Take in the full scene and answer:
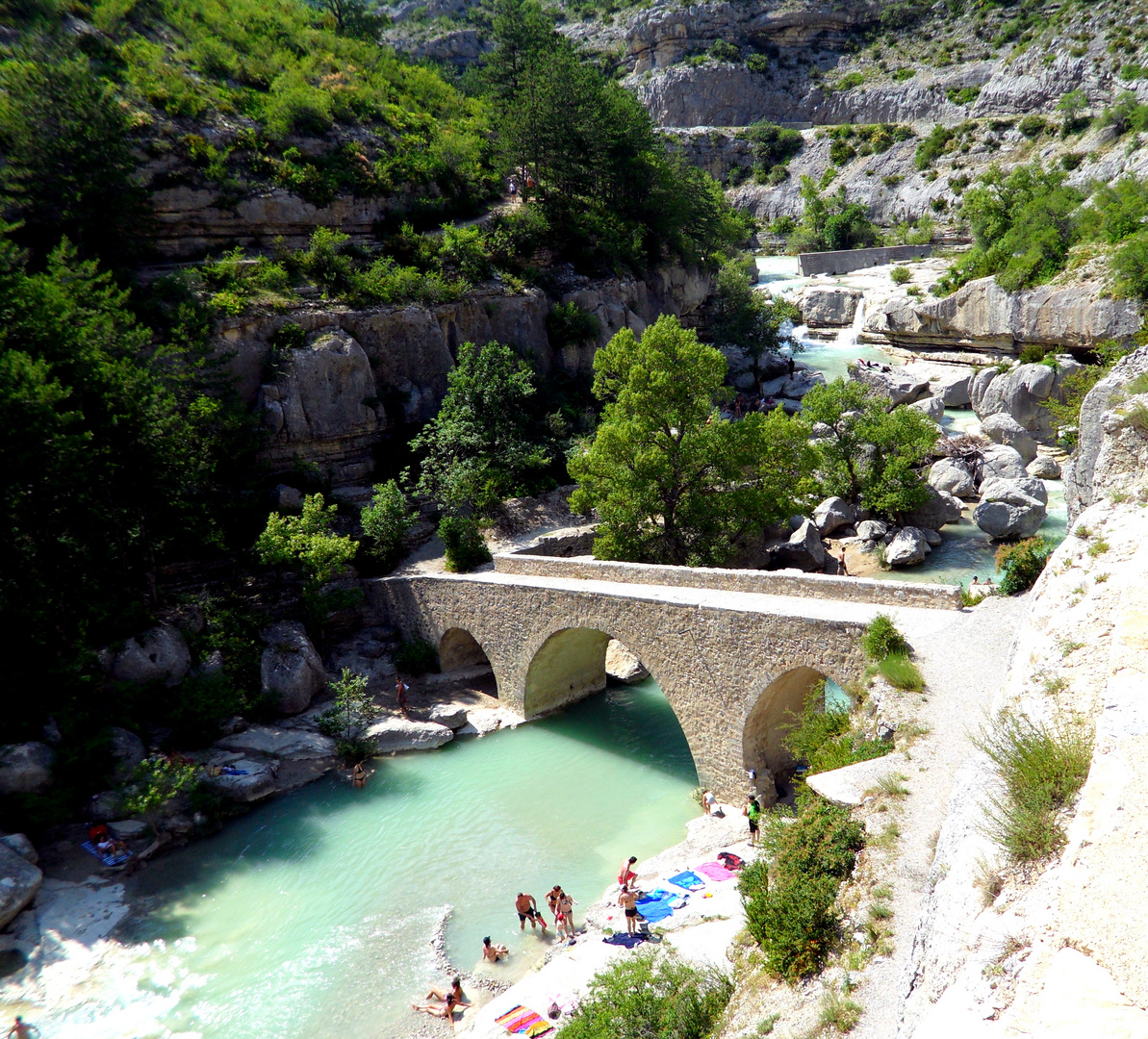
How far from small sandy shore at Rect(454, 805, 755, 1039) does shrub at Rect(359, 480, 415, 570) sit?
13659 millimetres

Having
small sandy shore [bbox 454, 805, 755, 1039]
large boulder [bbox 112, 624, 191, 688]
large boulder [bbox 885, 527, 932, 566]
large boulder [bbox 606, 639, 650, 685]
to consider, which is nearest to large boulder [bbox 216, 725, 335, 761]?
large boulder [bbox 112, 624, 191, 688]

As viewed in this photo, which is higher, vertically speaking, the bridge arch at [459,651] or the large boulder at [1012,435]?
the large boulder at [1012,435]

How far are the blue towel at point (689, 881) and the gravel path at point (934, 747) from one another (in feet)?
16.7

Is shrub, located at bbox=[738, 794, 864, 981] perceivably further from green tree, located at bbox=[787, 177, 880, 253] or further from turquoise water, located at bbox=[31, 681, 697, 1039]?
green tree, located at bbox=[787, 177, 880, 253]

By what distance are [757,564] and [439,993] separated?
52.7 ft

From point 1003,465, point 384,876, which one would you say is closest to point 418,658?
point 384,876

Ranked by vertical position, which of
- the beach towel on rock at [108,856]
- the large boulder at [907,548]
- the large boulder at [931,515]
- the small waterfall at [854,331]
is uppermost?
the small waterfall at [854,331]

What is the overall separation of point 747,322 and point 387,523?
25.1m

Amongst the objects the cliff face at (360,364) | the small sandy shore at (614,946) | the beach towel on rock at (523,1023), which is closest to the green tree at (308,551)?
the cliff face at (360,364)

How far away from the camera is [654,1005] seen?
838 centimetres

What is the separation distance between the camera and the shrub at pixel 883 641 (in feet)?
37.8

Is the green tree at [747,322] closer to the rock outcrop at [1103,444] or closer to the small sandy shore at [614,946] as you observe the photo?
the rock outcrop at [1103,444]

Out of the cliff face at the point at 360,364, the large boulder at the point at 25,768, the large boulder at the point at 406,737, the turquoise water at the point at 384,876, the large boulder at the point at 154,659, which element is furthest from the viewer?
the cliff face at the point at 360,364

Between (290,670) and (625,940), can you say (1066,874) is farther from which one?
(290,670)
